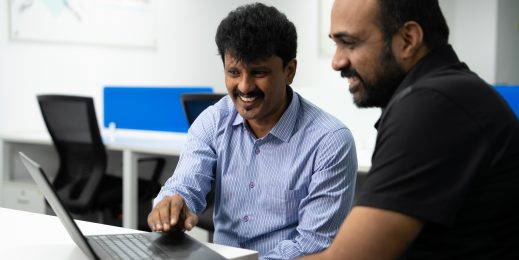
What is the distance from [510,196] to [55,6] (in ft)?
11.9

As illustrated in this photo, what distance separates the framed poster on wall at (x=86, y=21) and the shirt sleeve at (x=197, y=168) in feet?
8.49

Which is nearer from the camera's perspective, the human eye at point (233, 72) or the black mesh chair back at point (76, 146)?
the human eye at point (233, 72)

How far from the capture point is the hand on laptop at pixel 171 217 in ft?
4.04

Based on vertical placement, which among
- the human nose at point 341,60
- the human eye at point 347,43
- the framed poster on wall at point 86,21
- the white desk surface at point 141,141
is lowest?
the white desk surface at point 141,141

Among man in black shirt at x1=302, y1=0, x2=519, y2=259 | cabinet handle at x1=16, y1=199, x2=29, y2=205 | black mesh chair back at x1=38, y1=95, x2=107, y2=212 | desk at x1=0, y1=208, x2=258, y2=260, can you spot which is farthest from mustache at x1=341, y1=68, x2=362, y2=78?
cabinet handle at x1=16, y1=199, x2=29, y2=205

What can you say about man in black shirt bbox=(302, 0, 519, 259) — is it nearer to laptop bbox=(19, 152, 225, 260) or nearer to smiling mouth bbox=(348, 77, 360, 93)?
smiling mouth bbox=(348, 77, 360, 93)

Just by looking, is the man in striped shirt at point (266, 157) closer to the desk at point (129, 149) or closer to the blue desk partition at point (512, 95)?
the desk at point (129, 149)

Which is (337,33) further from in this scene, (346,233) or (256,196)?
(256,196)

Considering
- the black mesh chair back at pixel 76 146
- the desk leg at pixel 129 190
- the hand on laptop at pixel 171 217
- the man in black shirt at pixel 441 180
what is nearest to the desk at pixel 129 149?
the desk leg at pixel 129 190

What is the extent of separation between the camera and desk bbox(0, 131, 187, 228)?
319 centimetres

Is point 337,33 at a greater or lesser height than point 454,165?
greater

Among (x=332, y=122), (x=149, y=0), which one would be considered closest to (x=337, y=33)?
(x=332, y=122)

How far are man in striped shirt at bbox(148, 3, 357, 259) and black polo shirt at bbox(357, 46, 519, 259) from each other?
48cm

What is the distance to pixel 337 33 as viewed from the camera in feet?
3.36
